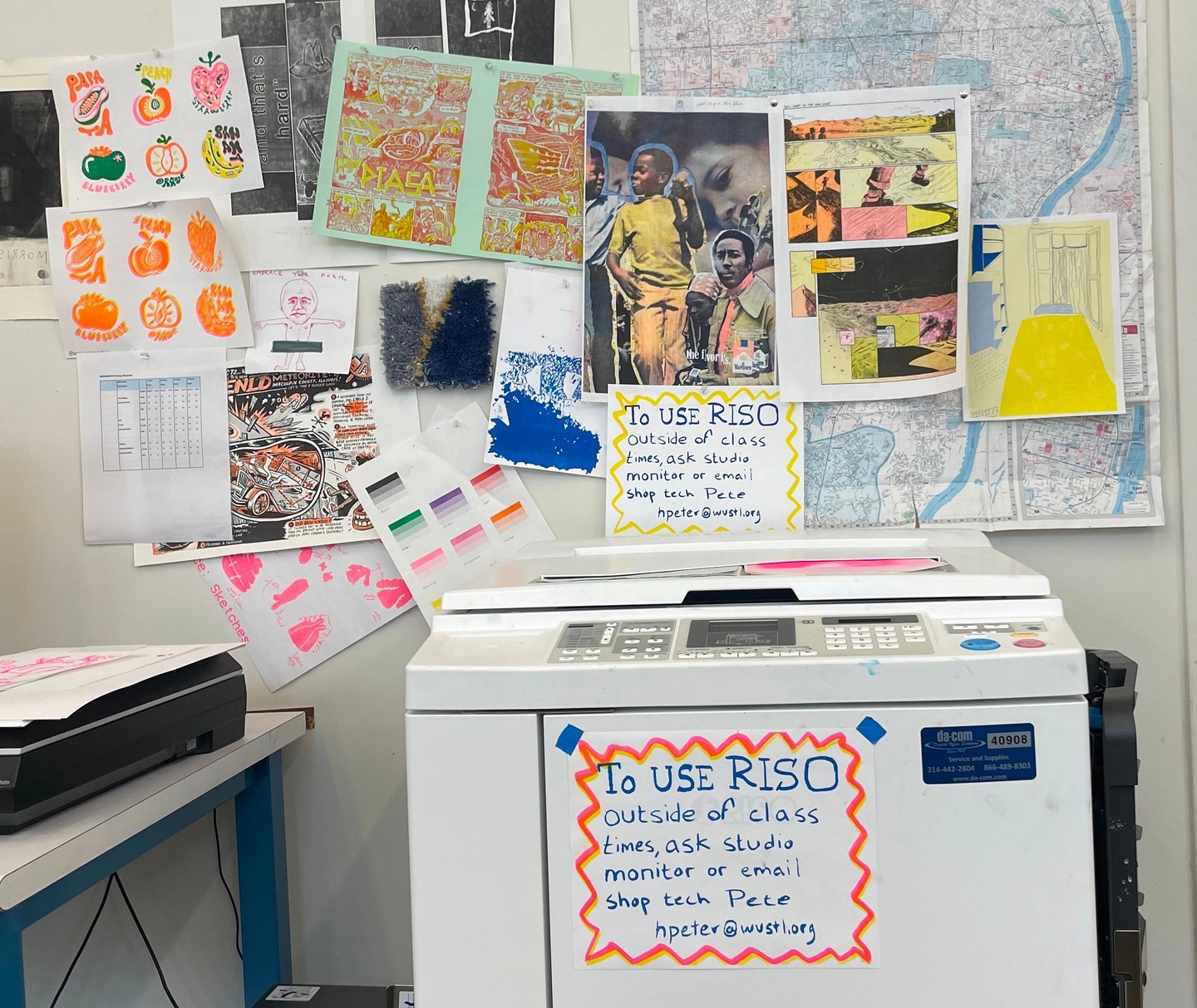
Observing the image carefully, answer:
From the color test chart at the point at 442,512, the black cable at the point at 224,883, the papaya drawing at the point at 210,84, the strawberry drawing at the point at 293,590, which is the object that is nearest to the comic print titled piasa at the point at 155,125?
the papaya drawing at the point at 210,84

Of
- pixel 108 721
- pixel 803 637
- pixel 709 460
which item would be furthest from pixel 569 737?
pixel 709 460

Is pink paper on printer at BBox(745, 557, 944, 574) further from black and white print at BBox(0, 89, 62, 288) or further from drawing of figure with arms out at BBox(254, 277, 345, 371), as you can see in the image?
black and white print at BBox(0, 89, 62, 288)

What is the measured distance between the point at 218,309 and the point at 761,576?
3.04 ft

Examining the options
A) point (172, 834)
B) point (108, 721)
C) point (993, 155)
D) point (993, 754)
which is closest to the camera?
point (993, 754)

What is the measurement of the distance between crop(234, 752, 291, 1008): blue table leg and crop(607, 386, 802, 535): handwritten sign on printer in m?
0.59

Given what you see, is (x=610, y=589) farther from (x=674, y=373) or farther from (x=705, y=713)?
(x=674, y=373)

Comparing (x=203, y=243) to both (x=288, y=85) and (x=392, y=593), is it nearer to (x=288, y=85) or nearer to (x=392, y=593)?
(x=288, y=85)

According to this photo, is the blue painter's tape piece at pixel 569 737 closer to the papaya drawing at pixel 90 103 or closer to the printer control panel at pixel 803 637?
the printer control panel at pixel 803 637

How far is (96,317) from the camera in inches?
54.9

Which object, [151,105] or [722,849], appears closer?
[722,849]

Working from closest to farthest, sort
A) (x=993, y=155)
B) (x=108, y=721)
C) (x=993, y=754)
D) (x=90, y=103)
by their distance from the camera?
(x=993, y=754) → (x=108, y=721) → (x=993, y=155) → (x=90, y=103)

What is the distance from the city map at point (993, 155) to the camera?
1265 millimetres

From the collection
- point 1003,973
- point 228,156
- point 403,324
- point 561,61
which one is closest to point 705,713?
point 1003,973

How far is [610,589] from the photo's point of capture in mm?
849
